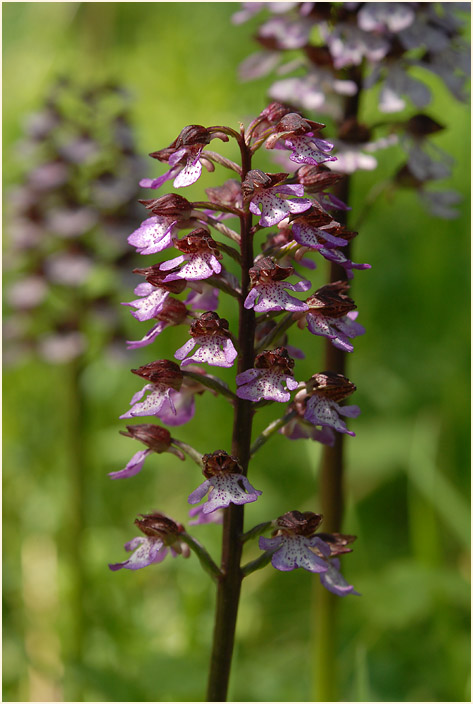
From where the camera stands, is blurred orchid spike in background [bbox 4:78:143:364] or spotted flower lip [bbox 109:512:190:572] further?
blurred orchid spike in background [bbox 4:78:143:364]

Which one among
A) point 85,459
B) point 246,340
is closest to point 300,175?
point 246,340

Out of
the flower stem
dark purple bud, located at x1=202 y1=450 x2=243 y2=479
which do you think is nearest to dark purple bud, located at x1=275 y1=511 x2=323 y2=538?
dark purple bud, located at x1=202 y1=450 x2=243 y2=479

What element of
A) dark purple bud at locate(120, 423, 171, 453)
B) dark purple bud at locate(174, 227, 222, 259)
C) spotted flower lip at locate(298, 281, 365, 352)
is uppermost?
dark purple bud at locate(174, 227, 222, 259)

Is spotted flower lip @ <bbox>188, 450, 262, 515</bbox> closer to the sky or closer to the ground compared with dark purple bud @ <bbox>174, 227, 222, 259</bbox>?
closer to the ground

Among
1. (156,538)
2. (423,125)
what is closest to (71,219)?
(423,125)

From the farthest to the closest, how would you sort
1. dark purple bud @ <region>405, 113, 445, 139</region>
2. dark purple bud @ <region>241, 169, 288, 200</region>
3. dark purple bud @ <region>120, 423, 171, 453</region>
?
dark purple bud @ <region>405, 113, 445, 139</region> < dark purple bud @ <region>120, 423, 171, 453</region> < dark purple bud @ <region>241, 169, 288, 200</region>

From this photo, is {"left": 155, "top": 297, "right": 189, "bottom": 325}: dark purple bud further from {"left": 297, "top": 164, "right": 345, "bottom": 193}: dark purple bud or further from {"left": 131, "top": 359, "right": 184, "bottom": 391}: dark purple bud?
{"left": 297, "top": 164, "right": 345, "bottom": 193}: dark purple bud

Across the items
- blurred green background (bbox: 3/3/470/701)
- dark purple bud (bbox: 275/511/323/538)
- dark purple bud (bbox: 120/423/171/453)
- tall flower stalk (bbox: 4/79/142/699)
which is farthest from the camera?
tall flower stalk (bbox: 4/79/142/699)

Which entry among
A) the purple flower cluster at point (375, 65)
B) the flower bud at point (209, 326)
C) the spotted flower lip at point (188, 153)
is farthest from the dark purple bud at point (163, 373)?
the purple flower cluster at point (375, 65)
